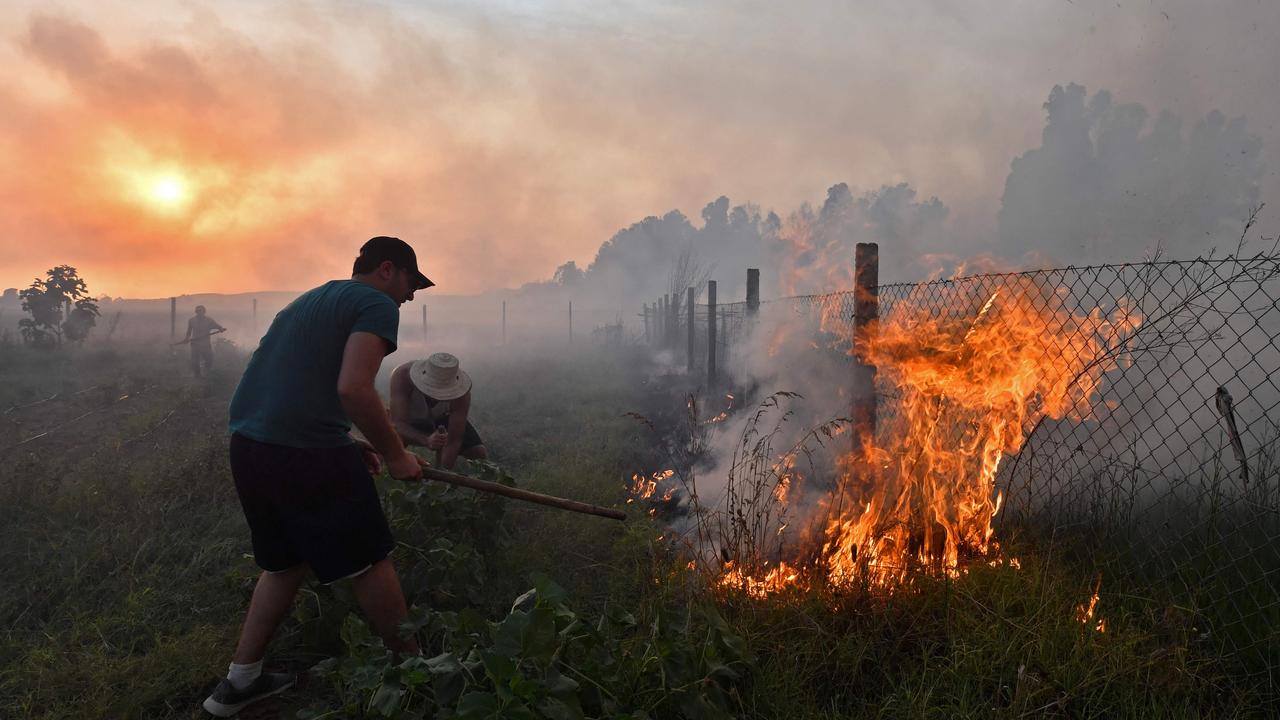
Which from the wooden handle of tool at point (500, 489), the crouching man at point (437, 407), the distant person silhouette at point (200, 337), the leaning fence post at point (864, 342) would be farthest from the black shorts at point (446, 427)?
the distant person silhouette at point (200, 337)

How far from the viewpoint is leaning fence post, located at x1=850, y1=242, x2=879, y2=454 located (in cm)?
469

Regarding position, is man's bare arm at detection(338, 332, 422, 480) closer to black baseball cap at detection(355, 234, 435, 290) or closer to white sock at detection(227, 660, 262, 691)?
black baseball cap at detection(355, 234, 435, 290)

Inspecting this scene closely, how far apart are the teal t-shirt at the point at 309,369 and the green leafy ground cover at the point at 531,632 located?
87 cm

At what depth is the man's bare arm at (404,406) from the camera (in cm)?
550

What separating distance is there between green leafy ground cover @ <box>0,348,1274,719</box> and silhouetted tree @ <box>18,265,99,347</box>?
47.2 feet

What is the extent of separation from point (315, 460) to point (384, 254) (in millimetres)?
1045

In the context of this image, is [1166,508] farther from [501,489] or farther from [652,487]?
[501,489]

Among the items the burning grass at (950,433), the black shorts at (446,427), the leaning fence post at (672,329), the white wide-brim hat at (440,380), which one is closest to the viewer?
the burning grass at (950,433)

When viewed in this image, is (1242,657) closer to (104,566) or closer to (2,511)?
(104,566)

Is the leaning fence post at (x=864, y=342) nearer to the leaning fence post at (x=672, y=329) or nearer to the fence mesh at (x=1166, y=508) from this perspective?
the fence mesh at (x=1166, y=508)

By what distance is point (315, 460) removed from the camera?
2766 millimetres

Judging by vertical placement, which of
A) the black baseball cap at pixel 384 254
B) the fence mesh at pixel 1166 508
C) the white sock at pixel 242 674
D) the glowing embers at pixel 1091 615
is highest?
the black baseball cap at pixel 384 254

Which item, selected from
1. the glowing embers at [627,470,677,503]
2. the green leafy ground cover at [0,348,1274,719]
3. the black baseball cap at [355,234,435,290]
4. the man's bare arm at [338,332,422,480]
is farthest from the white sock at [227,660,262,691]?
the glowing embers at [627,470,677,503]

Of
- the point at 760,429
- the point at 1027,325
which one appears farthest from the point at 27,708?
the point at 760,429
